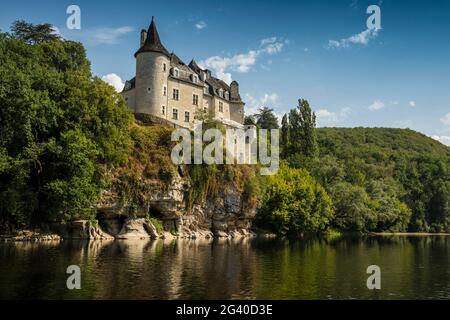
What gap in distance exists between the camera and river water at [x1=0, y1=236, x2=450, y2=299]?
765 inches

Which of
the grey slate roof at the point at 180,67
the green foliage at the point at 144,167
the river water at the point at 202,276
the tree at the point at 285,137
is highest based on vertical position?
the grey slate roof at the point at 180,67

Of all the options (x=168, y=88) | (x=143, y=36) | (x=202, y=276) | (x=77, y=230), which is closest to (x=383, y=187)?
(x=168, y=88)

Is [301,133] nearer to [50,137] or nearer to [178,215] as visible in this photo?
[178,215]

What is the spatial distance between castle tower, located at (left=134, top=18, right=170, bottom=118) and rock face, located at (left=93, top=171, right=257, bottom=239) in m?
11.7

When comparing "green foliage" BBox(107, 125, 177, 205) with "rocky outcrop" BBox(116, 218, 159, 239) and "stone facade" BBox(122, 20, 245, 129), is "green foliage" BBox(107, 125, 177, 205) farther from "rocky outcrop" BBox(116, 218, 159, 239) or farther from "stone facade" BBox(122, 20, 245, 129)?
"stone facade" BBox(122, 20, 245, 129)

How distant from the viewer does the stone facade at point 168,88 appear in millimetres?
60938

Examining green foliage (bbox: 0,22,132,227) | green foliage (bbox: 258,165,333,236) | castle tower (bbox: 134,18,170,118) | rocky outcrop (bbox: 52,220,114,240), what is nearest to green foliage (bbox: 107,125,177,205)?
green foliage (bbox: 0,22,132,227)

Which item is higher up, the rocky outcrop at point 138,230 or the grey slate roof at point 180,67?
the grey slate roof at point 180,67

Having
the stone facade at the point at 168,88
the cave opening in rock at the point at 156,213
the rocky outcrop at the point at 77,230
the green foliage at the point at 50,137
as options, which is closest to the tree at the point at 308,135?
the stone facade at the point at 168,88

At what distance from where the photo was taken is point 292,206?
66.4 m

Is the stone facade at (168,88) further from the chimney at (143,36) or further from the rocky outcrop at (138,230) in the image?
the rocky outcrop at (138,230)
